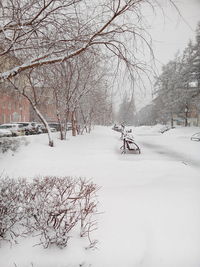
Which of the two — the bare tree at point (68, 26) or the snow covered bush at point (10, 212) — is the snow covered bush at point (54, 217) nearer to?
the snow covered bush at point (10, 212)

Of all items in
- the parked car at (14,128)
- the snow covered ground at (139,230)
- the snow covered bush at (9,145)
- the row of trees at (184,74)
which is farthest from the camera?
the parked car at (14,128)

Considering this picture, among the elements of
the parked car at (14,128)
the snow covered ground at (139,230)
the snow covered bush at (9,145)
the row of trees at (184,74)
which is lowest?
the snow covered ground at (139,230)

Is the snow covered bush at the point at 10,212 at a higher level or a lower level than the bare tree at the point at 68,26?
lower

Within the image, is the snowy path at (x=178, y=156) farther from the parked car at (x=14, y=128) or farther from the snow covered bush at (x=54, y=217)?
the parked car at (x=14, y=128)

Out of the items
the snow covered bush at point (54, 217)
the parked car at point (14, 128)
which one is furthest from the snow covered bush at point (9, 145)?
the parked car at point (14, 128)

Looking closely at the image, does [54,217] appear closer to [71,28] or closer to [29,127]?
[71,28]

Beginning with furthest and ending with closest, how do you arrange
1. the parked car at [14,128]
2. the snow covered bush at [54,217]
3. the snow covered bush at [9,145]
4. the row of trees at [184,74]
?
the parked car at [14,128]
the snow covered bush at [9,145]
the row of trees at [184,74]
the snow covered bush at [54,217]

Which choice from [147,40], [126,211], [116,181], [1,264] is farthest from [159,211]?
[147,40]

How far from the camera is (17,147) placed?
4953mm

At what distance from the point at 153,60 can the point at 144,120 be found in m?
35.4

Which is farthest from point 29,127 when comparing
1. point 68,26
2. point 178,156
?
point 68,26

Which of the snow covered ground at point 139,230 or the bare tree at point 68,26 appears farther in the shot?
the bare tree at point 68,26

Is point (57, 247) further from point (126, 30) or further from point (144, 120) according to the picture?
point (144, 120)

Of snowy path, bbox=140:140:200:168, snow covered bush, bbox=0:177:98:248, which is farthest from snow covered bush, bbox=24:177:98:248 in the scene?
snowy path, bbox=140:140:200:168
